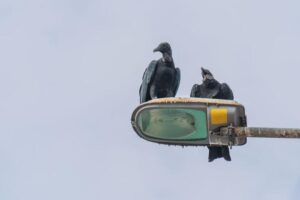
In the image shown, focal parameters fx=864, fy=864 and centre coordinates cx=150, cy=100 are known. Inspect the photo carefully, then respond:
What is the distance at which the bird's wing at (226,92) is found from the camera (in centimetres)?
1359

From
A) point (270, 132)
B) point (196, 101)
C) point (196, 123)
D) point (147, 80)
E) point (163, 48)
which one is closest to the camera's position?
point (270, 132)

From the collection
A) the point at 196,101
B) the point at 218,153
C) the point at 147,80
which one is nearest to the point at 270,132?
the point at 196,101

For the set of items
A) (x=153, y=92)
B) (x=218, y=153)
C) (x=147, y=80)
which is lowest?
(x=218, y=153)

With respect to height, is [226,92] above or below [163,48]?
below

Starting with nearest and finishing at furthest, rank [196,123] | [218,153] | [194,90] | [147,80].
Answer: [196,123] → [218,153] → [194,90] → [147,80]

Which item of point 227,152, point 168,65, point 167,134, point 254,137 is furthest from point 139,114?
point 168,65

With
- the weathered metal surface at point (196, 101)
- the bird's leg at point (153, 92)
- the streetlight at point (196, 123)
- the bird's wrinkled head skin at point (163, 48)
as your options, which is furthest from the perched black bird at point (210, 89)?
the bird's wrinkled head skin at point (163, 48)

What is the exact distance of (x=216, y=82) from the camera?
13336 mm

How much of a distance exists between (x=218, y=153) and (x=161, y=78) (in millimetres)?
7482

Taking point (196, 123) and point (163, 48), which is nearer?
point (196, 123)

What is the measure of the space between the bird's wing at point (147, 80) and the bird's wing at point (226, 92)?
291cm

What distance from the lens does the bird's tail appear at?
36.9 ft

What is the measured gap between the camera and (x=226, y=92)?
13.9 metres

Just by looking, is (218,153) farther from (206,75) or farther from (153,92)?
(153,92)
